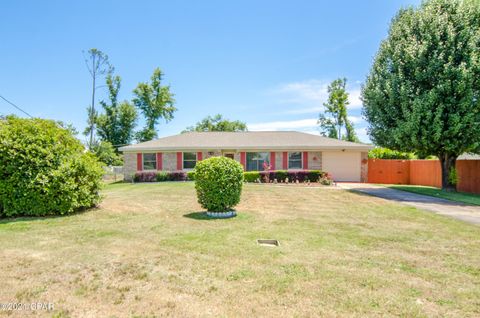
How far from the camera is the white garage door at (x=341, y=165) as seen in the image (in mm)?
21891

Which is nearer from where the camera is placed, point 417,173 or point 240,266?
point 240,266

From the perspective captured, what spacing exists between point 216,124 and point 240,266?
152 ft

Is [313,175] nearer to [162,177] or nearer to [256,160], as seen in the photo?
[256,160]

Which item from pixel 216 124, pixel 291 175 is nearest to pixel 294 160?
pixel 291 175

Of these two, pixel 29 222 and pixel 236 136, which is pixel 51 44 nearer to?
pixel 236 136

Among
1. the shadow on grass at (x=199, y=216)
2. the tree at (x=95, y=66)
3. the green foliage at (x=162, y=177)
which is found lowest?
the shadow on grass at (x=199, y=216)

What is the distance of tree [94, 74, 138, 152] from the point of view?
39.3 metres

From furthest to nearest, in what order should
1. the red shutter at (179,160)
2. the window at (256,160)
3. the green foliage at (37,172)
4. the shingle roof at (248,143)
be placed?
the red shutter at (179,160)
the window at (256,160)
the shingle roof at (248,143)
the green foliage at (37,172)

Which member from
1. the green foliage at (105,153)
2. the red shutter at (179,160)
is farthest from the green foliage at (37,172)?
the green foliage at (105,153)

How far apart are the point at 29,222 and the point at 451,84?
16.3 m

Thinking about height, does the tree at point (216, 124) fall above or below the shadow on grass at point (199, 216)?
above

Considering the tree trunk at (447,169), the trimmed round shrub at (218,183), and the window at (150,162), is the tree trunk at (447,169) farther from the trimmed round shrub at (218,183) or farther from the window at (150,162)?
the window at (150,162)

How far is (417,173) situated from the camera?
21.2 metres

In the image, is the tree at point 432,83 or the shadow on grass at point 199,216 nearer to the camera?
the shadow on grass at point 199,216
